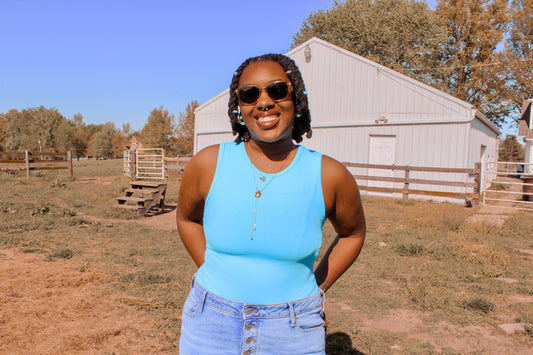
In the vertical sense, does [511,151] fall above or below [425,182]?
above

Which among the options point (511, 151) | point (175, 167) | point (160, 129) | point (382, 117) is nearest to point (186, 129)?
point (160, 129)

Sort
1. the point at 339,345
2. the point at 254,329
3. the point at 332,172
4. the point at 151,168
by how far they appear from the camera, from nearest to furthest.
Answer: the point at 254,329 → the point at 332,172 → the point at 339,345 → the point at 151,168

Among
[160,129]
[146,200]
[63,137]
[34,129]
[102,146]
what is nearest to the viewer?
[146,200]

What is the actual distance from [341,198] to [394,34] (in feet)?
108

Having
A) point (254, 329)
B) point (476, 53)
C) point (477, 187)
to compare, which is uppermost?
point (476, 53)

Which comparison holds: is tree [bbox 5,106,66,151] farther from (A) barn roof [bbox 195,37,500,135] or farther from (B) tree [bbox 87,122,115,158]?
(A) barn roof [bbox 195,37,500,135]

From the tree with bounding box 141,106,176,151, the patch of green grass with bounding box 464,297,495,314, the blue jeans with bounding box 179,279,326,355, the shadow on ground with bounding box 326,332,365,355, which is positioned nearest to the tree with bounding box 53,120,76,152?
the tree with bounding box 141,106,176,151

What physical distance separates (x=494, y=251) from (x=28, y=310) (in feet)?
23.3

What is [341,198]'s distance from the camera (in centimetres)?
160

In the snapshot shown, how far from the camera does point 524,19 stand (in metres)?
31.6

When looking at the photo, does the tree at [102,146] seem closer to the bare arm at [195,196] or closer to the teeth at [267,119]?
the bare arm at [195,196]

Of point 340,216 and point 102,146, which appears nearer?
point 340,216

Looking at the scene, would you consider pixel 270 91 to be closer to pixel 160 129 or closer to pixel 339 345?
pixel 339 345

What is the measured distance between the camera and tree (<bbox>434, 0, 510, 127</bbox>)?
3006 centimetres
